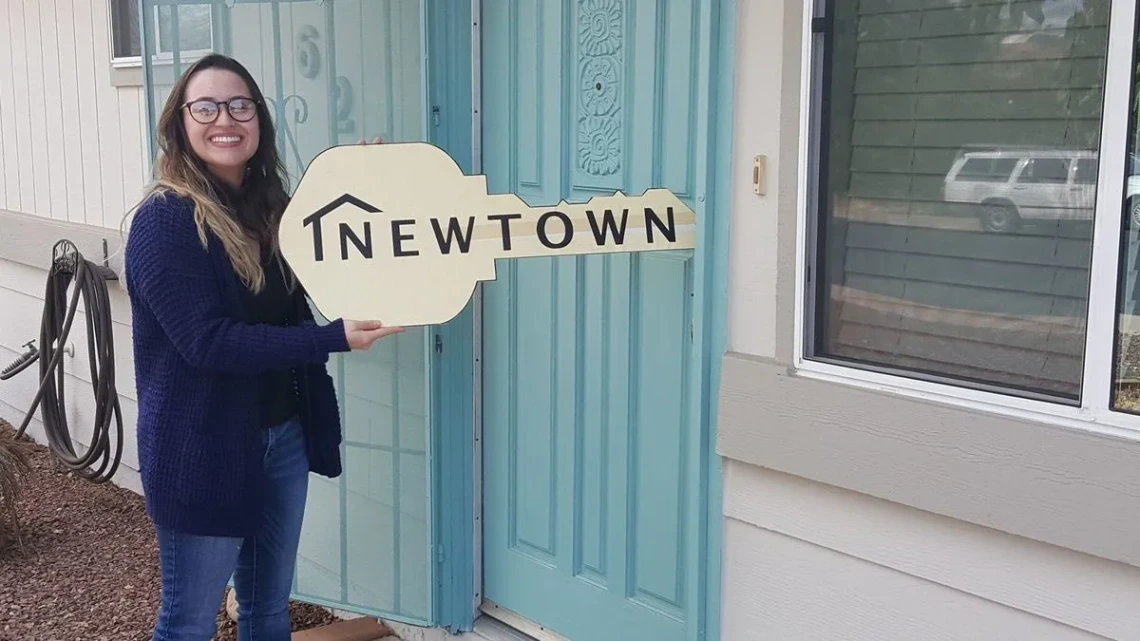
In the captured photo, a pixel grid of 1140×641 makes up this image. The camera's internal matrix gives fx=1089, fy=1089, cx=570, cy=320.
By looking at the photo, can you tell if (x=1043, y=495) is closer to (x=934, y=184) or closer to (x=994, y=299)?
(x=994, y=299)

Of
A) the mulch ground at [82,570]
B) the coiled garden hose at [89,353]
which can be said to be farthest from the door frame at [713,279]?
the coiled garden hose at [89,353]

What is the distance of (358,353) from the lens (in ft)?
11.6

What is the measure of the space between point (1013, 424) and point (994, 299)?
0.27m

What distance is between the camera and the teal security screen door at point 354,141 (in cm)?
327

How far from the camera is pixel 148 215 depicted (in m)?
2.33

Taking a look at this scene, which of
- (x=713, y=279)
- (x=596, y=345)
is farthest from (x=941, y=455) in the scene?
(x=596, y=345)

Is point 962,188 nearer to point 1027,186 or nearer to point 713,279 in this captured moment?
point 1027,186

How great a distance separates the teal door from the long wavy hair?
84 cm

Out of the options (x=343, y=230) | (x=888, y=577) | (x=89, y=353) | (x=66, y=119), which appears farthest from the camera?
(x=66, y=119)

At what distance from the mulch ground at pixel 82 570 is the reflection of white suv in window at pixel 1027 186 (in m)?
2.60

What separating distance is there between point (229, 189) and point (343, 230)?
0.44 metres

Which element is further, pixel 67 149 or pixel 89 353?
pixel 67 149

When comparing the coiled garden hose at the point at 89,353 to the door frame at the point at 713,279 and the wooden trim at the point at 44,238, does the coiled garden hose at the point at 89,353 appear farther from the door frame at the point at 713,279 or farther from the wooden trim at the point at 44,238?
the door frame at the point at 713,279

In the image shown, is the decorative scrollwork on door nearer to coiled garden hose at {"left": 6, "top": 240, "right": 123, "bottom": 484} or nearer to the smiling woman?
the smiling woman
